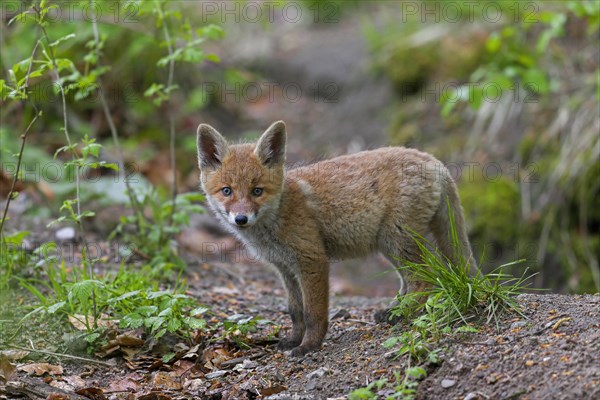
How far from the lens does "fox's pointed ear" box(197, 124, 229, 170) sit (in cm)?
595

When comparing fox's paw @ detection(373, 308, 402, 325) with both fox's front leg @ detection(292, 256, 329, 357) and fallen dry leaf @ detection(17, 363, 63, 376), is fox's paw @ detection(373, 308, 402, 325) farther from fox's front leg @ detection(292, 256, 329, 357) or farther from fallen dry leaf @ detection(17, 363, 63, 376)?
fallen dry leaf @ detection(17, 363, 63, 376)

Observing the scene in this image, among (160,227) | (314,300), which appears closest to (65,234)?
(160,227)

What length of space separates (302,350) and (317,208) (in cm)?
123

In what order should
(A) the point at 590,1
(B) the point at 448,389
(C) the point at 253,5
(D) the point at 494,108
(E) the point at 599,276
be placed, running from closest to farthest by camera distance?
(B) the point at 448,389
(A) the point at 590,1
(E) the point at 599,276
(D) the point at 494,108
(C) the point at 253,5

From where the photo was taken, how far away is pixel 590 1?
7742 millimetres

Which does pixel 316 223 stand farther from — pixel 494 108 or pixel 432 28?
pixel 432 28

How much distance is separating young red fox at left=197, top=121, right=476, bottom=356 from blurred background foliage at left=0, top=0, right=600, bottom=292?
1.13m

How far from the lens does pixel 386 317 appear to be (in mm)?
5883

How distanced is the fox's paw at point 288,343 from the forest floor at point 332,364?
9cm

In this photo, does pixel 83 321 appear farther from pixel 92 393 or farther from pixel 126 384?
pixel 92 393

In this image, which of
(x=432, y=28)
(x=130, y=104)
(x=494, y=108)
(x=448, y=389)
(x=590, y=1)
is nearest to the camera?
(x=448, y=389)

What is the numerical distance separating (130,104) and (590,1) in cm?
696

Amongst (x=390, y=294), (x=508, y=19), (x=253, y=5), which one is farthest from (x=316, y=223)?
(x=253, y=5)

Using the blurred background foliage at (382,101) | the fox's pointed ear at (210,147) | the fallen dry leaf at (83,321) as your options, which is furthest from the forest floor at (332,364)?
the blurred background foliage at (382,101)
